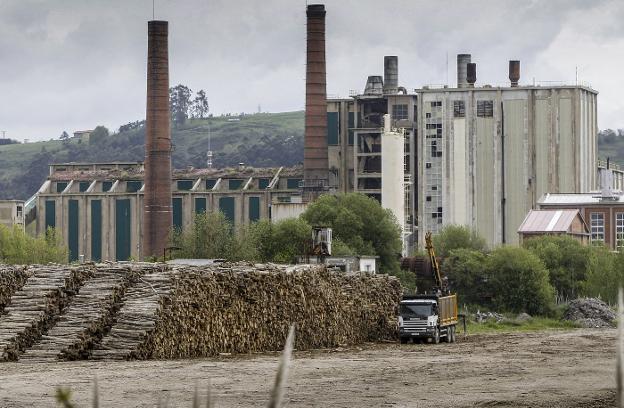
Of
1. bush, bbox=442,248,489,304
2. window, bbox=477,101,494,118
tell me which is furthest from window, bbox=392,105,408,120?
bush, bbox=442,248,489,304

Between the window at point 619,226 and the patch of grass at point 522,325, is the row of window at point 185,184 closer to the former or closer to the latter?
the window at point 619,226

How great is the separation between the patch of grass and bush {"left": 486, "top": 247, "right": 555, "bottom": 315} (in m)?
6.78

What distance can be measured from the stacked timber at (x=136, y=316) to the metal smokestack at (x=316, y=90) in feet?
260

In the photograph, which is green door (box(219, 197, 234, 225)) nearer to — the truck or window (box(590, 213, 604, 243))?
window (box(590, 213, 604, 243))

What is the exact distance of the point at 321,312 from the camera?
50.2m

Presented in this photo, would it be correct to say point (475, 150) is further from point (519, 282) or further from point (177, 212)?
point (519, 282)

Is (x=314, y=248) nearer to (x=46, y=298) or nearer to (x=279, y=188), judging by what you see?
(x=46, y=298)

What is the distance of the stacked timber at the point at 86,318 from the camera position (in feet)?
124

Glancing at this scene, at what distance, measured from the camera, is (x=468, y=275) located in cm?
9675

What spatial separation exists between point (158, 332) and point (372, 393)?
12.1 meters

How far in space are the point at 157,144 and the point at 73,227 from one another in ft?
114

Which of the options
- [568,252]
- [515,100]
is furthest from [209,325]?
[515,100]

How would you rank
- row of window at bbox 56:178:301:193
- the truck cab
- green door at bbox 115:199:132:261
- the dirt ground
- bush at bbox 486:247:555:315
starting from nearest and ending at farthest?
1. the dirt ground
2. the truck cab
3. bush at bbox 486:247:555:315
4. row of window at bbox 56:178:301:193
5. green door at bbox 115:199:132:261

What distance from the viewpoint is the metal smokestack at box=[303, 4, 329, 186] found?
4688 inches
